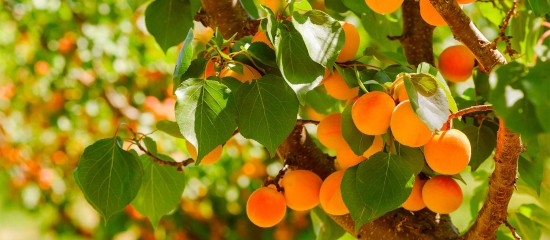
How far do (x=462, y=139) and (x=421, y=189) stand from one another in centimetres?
11

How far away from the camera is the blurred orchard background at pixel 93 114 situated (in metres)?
2.13

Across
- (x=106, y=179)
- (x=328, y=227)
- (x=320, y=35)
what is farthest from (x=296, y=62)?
(x=328, y=227)

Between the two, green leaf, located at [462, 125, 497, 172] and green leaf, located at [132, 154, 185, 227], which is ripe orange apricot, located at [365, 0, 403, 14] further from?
green leaf, located at [132, 154, 185, 227]

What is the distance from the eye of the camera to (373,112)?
595 millimetres

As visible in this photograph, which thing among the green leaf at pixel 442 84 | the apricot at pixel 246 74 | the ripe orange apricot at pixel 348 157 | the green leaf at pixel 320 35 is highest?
the green leaf at pixel 320 35

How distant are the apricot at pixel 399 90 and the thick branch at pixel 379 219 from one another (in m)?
0.20

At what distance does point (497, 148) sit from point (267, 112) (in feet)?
0.67

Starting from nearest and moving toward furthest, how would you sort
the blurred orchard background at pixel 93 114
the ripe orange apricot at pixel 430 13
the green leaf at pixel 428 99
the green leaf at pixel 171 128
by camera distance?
1. the green leaf at pixel 428 99
2. the ripe orange apricot at pixel 430 13
3. the green leaf at pixel 171 128
4. the blurred orchard background at pixel 93 114

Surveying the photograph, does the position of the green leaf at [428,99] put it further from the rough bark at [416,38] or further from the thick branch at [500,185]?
the rough bark at [416,38]

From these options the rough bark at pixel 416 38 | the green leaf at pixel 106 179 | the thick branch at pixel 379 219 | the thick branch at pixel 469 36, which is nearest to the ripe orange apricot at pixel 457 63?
the rough bark at pixel 416 38

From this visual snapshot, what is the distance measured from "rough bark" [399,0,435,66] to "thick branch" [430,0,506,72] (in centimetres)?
34

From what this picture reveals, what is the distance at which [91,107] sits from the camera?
2219 millimetres

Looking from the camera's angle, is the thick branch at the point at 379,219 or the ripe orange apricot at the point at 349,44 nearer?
the ripe orange apricot at the point at 349,44

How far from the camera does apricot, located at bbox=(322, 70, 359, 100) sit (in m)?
0.68
